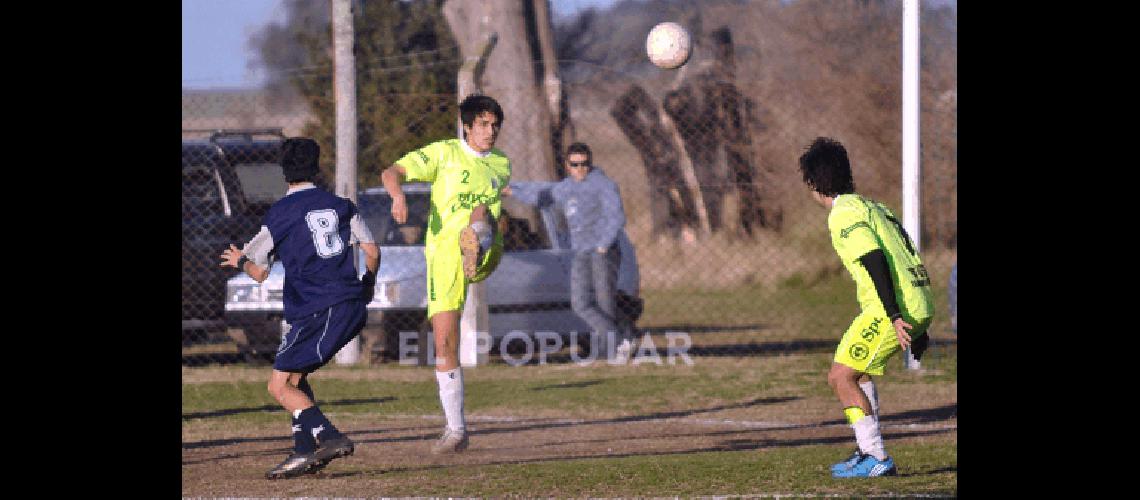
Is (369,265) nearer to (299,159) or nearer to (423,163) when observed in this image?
(299,159)

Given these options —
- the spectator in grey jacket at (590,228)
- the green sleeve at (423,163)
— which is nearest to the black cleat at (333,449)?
the green sleeve at (423,163)

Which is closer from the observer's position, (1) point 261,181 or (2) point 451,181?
(2) point 451,181

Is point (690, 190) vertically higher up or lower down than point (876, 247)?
higher up

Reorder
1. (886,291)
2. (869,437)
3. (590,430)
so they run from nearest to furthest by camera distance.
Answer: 1. (886,291)
2. (869,437)
3. (590,430)

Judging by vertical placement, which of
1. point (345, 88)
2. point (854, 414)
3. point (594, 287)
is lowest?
point (854, 414)

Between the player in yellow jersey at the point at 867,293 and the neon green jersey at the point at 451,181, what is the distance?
71.5 inches

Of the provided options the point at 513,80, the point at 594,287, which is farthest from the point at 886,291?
the point at 513,80

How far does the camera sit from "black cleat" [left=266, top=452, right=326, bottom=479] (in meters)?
7.14

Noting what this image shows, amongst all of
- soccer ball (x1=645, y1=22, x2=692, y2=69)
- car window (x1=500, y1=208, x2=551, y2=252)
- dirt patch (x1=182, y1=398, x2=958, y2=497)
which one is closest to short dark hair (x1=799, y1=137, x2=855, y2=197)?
dirt patch (x1=182, y1=398, x2=958, y2=497)

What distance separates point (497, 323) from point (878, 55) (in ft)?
43.0

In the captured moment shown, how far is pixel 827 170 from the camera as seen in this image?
717 centimetres

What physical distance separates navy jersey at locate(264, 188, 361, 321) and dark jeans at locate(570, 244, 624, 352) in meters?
5.98

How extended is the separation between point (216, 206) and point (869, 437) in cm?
866

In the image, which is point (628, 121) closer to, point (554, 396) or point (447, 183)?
point (554, 396)
